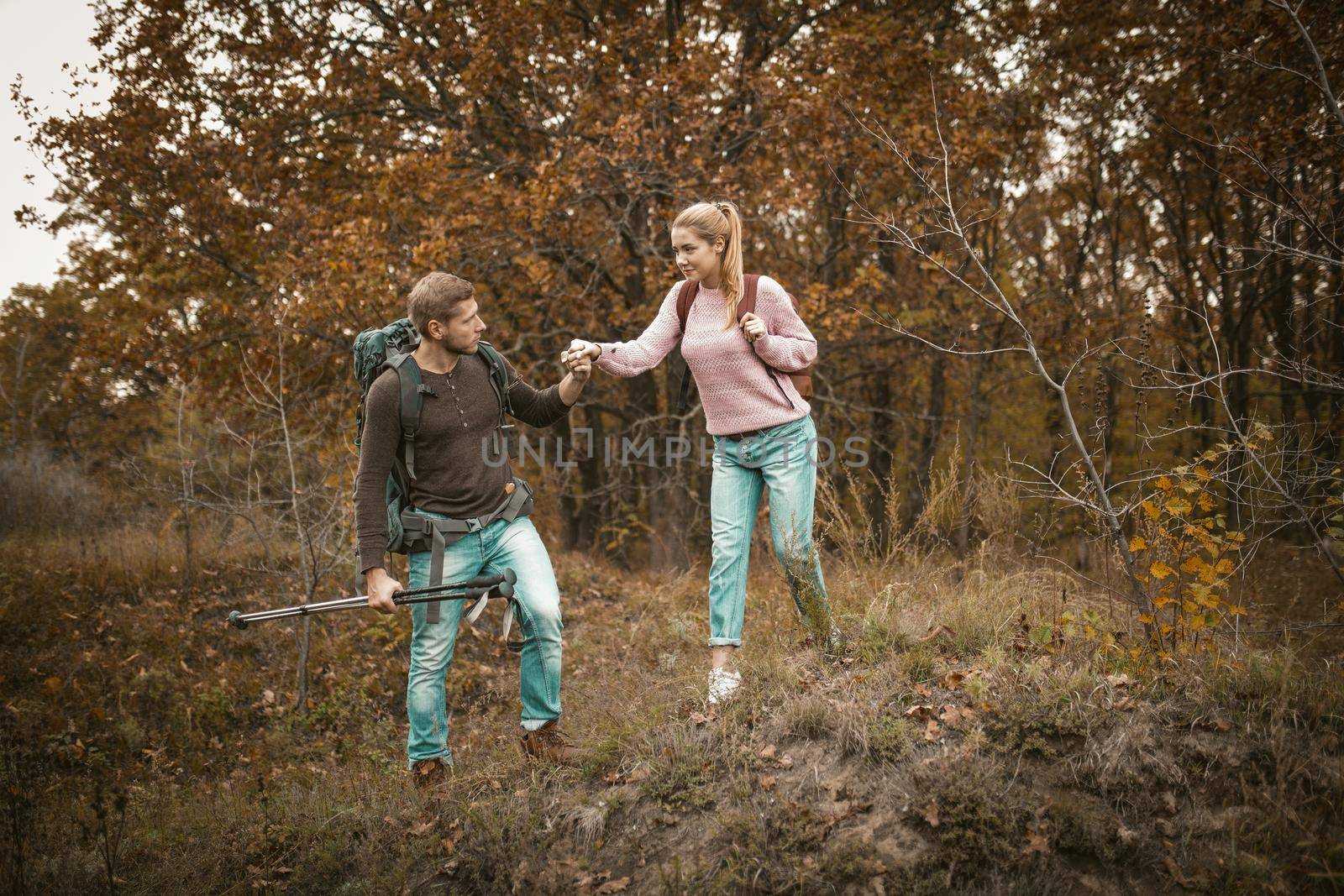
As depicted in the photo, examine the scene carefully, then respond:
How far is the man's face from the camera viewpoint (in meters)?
3.70

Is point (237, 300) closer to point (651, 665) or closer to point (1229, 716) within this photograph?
point (651, 665)

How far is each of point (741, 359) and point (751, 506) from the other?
2.27ft

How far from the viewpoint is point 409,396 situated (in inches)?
142

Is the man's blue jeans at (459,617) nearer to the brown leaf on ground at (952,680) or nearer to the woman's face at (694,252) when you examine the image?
the woman's face at (694,252)

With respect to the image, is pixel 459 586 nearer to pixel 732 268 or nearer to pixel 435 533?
pixel 435 533

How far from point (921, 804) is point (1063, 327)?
36.7ft

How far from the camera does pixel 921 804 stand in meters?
3.13

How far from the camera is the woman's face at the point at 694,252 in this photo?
3820 millimetres

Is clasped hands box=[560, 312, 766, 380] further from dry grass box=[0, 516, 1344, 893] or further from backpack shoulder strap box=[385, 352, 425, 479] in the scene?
dry grass box=[0, 516, 1344, 893]

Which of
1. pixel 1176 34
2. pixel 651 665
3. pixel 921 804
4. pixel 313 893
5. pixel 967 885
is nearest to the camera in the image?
pixel 967 885

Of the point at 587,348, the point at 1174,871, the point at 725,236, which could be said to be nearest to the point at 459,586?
the point at 587,348

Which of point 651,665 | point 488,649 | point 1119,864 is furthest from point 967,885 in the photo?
point 488,649

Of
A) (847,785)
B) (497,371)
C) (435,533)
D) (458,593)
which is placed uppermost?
(497,371)

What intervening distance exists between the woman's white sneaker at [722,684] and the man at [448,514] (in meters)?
0.70
